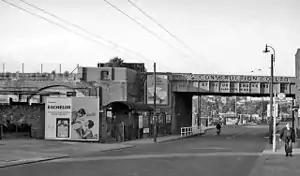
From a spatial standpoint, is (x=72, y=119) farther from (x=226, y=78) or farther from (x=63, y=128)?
(x=226, y=78)

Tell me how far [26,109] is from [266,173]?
3054cm

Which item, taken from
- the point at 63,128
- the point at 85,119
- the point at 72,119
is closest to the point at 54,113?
the point at 63,128

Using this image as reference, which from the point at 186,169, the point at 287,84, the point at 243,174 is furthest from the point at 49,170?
the point at 287,84

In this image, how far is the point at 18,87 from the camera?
47344 mm

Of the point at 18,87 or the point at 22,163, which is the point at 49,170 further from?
the point at 18,87

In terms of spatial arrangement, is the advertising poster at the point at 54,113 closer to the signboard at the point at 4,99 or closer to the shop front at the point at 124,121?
the shop front at the point at 124,121

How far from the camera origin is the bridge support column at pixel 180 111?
59438 millimetres

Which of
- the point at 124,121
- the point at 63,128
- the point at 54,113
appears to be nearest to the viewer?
the point at 63,128

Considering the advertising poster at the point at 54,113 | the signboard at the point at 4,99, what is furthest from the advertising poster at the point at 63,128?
the signboard at the point at 4,99

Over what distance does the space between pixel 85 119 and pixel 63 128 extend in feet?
5.98

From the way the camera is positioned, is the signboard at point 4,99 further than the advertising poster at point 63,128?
Yes

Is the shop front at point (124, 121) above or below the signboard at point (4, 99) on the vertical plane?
below

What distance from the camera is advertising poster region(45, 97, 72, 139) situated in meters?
38.2

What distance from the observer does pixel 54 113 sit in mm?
38375
